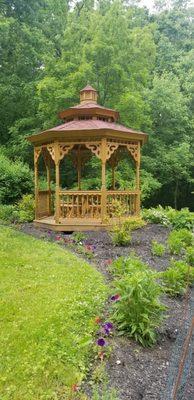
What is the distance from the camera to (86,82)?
1543 centimetres

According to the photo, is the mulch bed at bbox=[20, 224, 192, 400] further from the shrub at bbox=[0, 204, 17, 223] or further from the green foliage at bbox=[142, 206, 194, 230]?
the shrub at bbox=[0, 204, 17, 223]

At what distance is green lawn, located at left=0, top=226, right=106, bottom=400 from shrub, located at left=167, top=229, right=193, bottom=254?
6.25 feet

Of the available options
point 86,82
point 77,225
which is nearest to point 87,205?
point 77,225

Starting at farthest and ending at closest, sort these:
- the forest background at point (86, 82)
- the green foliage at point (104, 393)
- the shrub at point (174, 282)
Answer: the forest background at point (86, 82)
the shrub at point (174, 282)
the green foliage at point (104, 393)

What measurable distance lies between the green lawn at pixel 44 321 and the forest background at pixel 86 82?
810 centimetres

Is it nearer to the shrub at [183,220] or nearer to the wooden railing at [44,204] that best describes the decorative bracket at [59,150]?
the wooden railing at [44,204]

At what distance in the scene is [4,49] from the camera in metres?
19.7

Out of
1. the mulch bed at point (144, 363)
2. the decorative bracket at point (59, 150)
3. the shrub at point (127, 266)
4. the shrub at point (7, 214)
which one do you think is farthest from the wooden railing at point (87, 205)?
the mulch bed at point (144, 363)

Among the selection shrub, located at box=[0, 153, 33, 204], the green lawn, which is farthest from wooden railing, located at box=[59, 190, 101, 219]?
shrub, located at box=[0, 153, 33, 204]

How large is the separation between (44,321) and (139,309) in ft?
3.43

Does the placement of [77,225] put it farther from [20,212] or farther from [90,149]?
[20,212]

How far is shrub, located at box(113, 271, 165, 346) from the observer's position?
4.25 metres

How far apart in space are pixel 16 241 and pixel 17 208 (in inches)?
188

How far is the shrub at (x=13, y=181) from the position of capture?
14.3m
